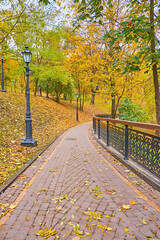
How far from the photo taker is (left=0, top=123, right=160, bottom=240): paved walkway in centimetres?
241

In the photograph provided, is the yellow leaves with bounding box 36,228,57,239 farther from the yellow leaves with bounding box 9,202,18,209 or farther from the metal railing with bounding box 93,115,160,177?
the metal railing with bounding box 93,115,160,177

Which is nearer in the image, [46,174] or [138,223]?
[138,223]

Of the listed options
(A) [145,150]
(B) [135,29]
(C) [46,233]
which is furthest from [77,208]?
(B) [135,29]

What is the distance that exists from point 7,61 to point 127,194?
59.5ft

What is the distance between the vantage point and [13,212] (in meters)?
2.94

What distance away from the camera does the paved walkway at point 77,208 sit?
2408mm

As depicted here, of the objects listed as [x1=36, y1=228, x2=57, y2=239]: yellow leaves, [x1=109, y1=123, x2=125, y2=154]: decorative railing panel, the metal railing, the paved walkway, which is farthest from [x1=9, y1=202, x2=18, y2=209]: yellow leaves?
[x1=109, y1=123, x2=125, y2=154]: decorative railing panel

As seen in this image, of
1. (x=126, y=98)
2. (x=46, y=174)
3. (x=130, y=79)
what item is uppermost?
(x=130, y=79)

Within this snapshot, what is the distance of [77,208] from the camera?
2.98 m

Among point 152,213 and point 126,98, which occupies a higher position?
point 126,98

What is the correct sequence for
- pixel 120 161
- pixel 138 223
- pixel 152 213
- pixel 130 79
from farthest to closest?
pixel 130 79 < pixel 120 161 < pixel 152 213 < pixel 138 223

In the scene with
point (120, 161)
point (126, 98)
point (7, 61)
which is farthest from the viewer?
point (7, 61)

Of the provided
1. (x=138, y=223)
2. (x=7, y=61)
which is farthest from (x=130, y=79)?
(x=7, y=61)

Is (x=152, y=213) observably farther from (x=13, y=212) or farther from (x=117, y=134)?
(x=117, y=134)
